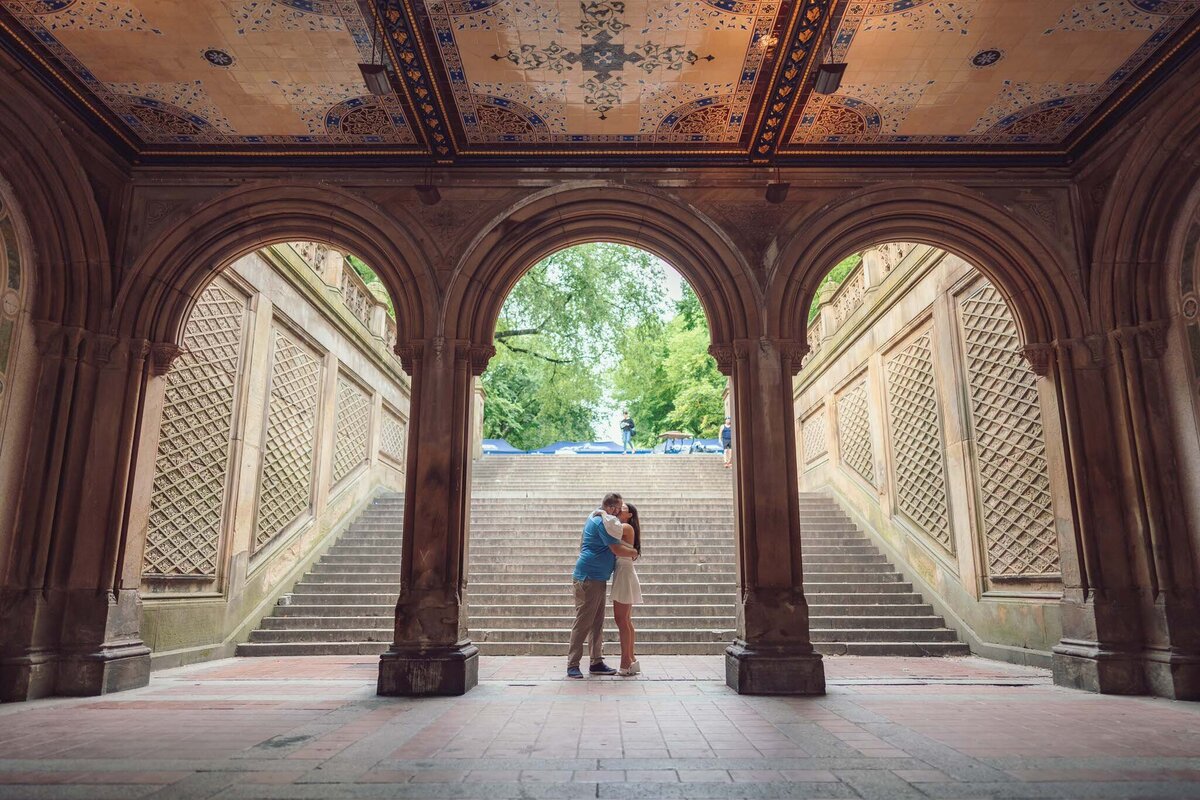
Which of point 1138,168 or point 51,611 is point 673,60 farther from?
point 51,611

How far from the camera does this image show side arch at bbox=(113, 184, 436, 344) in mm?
7066

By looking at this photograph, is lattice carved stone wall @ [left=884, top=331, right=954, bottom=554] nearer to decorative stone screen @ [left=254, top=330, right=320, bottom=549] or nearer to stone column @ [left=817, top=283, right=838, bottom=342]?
stone column @ [left=817, top=283, right=838, bottom=342]

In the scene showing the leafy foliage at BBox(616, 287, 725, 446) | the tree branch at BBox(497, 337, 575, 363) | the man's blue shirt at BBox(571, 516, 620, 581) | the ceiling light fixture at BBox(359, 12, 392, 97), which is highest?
the leafy foliage at BBox(616, 287, 725, 446)

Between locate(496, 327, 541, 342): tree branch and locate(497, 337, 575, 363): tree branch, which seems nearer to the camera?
locate(496, 327, 541, 342): tree branch

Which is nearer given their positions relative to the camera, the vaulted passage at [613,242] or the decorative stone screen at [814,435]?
the vaulted passage at [613,242]

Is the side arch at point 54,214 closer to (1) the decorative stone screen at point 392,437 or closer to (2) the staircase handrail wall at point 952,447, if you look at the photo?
(1) the decorative stone screen at point 392,437

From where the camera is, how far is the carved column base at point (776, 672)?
6055 millimetres

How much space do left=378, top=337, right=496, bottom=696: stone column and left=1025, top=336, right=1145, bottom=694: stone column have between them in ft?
16.6

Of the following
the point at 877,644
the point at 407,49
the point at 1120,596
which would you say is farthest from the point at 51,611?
the point at 1120,596

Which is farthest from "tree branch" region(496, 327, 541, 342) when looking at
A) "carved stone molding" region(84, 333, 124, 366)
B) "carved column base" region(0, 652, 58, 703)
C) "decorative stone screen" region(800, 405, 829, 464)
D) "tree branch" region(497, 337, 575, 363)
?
"carved column base" region(0, 652, 58, 703)

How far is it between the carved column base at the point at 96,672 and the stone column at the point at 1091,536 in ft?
25.5

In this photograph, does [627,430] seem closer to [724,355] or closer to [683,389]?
[683,389]

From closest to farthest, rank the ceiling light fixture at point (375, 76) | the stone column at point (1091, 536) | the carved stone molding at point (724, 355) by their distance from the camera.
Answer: the ceiling light fixture at point (375, 76), the stone column at point (1091, 536), the carved stone molding at point (724, 355)

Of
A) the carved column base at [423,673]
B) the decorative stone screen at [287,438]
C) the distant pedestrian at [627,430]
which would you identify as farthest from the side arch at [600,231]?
the distant pedestrian at [627,430]
